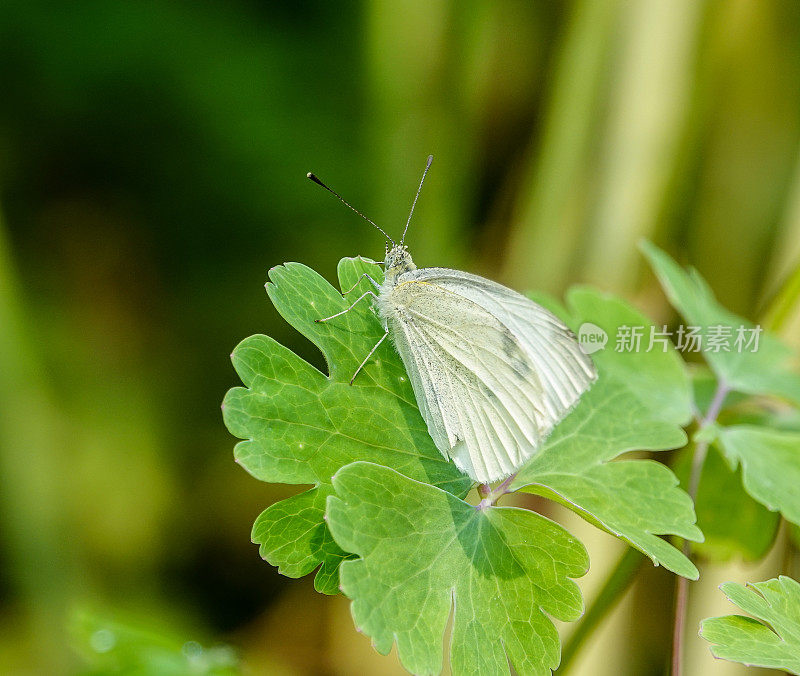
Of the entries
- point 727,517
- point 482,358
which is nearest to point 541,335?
point 482,358

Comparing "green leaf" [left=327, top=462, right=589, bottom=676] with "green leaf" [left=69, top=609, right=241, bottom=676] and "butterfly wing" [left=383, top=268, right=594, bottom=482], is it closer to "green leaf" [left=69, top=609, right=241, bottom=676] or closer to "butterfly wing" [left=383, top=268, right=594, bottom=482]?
"butterfly wing" [left=383, top=268, right=594, bottom=482]

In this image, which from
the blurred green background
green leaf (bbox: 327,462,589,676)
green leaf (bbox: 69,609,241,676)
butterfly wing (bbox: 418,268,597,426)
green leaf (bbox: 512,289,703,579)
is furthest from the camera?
the blurred green background

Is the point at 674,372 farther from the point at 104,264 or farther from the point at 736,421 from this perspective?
the point at 104,264

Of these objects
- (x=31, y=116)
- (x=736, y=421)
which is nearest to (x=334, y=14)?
(x=31, y=116)

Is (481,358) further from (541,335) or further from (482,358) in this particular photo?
(541,335)

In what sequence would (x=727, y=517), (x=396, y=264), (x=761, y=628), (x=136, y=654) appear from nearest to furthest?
(x=761, y=628), (x=396, y=264), (x=136, y=654), (x=727, y=517)

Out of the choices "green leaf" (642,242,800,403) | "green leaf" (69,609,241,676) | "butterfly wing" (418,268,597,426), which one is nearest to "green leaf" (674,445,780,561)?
"green leaf" (642,242,800,403)
